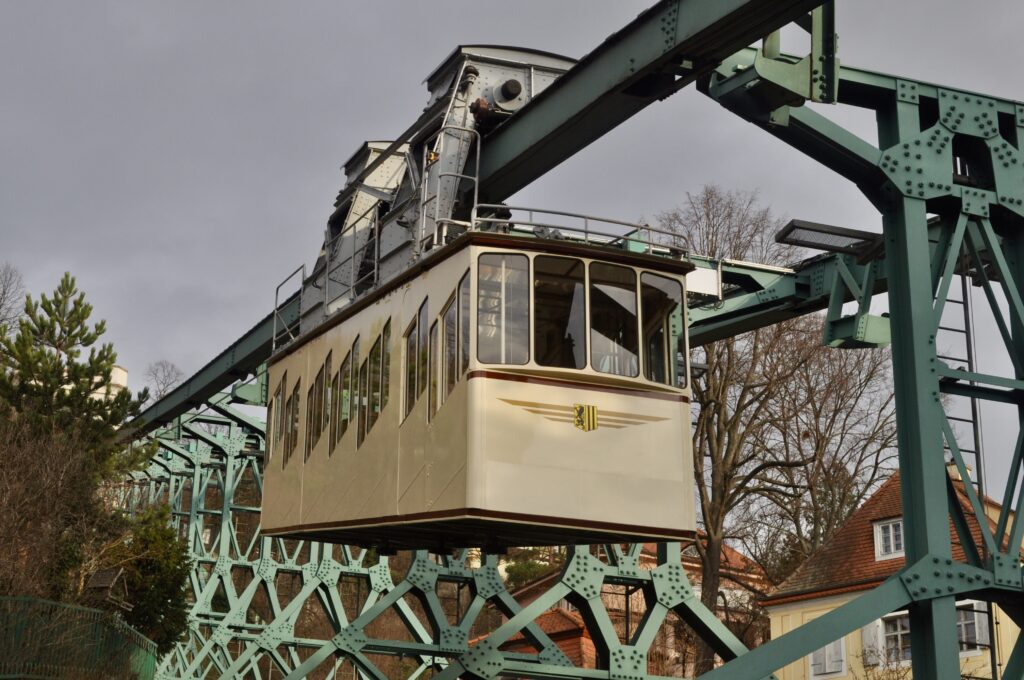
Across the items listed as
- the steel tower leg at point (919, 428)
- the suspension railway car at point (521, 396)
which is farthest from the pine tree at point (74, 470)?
the steel tower leg at point (919, 428)

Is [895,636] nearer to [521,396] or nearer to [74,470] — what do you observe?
[74,470]

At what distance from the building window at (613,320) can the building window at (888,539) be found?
1817 centimetres

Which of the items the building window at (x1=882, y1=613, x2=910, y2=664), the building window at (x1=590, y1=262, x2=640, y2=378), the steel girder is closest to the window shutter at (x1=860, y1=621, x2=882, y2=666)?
the building window at (x1=882, y1=613, x2=910, y2=664)

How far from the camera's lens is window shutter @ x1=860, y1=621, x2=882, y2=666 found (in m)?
26.9

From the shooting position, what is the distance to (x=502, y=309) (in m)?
11.1

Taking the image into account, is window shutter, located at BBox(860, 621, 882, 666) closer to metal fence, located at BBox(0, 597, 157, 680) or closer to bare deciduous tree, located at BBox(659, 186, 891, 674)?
bare deciduous tree, located at BBox(659, 186, 891, 674)

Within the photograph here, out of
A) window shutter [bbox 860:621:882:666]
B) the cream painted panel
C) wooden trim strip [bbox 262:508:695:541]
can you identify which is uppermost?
the cream painted panel

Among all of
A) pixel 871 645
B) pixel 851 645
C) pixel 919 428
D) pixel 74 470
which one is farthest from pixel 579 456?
pixel 851 645

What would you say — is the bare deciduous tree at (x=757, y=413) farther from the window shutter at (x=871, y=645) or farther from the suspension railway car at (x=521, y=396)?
the suspension railway car at (x=521, y=396)

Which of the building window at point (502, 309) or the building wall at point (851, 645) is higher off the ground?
the building window at point (502, 309)

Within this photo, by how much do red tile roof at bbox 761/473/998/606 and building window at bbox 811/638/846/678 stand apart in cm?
137

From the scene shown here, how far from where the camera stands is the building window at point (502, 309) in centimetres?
1101

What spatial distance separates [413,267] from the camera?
1252 cm

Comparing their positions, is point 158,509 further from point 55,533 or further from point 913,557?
point 913,557
